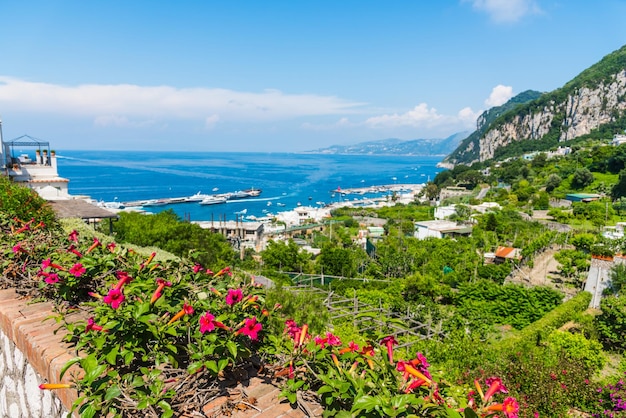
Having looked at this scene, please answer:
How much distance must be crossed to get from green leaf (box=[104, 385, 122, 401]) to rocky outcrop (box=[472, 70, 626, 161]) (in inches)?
4640

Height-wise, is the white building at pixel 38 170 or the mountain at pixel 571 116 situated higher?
the mountain at pixel 571 116

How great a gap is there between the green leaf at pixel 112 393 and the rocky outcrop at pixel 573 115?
118 metres

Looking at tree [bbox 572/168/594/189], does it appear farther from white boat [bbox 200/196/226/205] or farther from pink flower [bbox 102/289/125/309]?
pink flower [bbox 102/289/125/309]

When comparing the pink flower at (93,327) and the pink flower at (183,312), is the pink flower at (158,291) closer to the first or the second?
the pink flower at (183,312)

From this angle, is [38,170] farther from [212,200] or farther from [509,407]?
[212,200]

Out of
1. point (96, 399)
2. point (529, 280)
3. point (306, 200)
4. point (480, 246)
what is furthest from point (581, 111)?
point (96, 399)

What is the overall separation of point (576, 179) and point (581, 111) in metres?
64.1

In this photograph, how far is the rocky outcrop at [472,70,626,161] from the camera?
96188 mm

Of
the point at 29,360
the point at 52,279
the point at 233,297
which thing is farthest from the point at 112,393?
the point at 52,279

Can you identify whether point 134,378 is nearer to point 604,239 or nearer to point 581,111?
point 604,239

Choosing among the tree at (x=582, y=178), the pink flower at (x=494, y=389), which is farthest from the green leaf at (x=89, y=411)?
the tree at (x=582, y=178)

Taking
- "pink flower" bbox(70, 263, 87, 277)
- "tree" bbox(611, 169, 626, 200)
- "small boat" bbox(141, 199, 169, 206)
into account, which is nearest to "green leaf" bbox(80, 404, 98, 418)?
"pink flower" bbox(70, 263, 87, 277)

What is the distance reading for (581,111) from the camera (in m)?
99.6

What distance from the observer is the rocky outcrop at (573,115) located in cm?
9619
